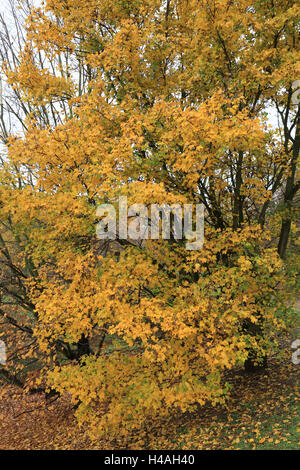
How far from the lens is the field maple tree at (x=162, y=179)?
6.38 m

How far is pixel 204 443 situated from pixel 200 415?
1764 mm

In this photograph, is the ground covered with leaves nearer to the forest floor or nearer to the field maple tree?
the forest floor

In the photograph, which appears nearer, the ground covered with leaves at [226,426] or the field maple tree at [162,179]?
the field maple tree at [162,179]

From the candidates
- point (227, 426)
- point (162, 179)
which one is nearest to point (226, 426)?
point (227, 426)

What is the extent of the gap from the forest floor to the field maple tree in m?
1.18

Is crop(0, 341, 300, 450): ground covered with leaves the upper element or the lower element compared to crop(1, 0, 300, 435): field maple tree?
lower

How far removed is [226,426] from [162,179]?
20.3ft

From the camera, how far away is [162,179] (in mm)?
7629

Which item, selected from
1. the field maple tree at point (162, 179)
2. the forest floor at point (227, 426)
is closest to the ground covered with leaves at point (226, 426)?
the forest floor at point (227, 426)

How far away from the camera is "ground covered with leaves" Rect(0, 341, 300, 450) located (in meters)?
7.09

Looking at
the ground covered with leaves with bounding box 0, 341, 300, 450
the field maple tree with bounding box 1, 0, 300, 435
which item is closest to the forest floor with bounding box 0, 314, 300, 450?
the ground covered with leaves with bounding box 0, 341, 300, 450

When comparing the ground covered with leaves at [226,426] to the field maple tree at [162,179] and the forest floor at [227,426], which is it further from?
the field maple tree at [162,179]

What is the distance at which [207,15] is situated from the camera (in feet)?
24.0

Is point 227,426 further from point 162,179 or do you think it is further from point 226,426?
point 162,179
